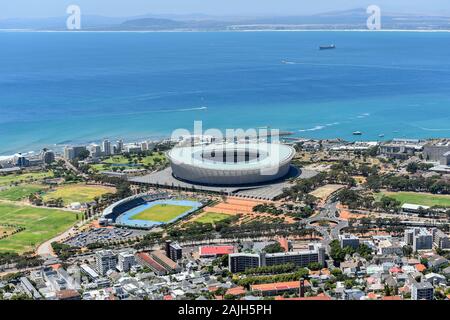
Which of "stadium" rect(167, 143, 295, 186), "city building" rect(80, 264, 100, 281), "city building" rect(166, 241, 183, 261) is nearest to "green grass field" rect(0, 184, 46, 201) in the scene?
"stadium" rect(167, 143, 295, 186)

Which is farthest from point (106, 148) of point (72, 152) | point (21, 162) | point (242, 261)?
point (242, 261)

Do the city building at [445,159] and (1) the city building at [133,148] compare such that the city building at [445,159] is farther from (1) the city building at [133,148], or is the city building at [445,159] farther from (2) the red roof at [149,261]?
(2) the red roof at [149,261]

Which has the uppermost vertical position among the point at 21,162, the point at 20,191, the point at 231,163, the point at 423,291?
the point at 231,163

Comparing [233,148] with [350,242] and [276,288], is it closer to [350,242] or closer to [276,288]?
[350,242]

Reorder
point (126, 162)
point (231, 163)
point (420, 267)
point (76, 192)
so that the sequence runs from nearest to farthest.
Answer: point (420, 267) → point (76, 192) → point (231, 163) → point (126, 162)

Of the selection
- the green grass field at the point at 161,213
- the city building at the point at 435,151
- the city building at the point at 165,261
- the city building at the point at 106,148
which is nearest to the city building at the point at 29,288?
the city building at the point at 165,261

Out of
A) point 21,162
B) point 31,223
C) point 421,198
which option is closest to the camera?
point 31,223

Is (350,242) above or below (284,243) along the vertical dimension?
above
